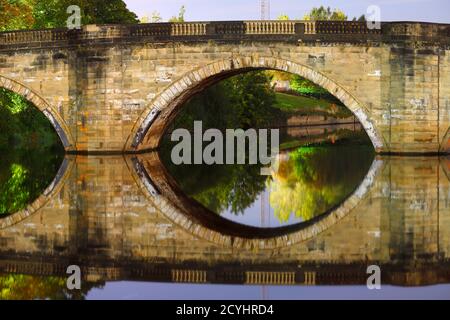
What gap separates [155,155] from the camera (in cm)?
2391

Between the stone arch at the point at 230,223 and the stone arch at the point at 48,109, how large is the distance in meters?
7.45

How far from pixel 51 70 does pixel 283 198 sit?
1167 centimetres

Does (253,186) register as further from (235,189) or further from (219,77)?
(219,77)

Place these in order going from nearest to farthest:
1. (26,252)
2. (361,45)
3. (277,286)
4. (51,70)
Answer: (277,286), (26,252), (361,45), (51,70)

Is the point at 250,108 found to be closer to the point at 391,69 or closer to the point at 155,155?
the point at 155,155

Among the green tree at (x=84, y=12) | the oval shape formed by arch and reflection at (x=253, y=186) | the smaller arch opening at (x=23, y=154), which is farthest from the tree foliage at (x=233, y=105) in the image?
the smaller arch opening at (x=23, y=154)

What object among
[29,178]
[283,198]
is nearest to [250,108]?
[29,178]
